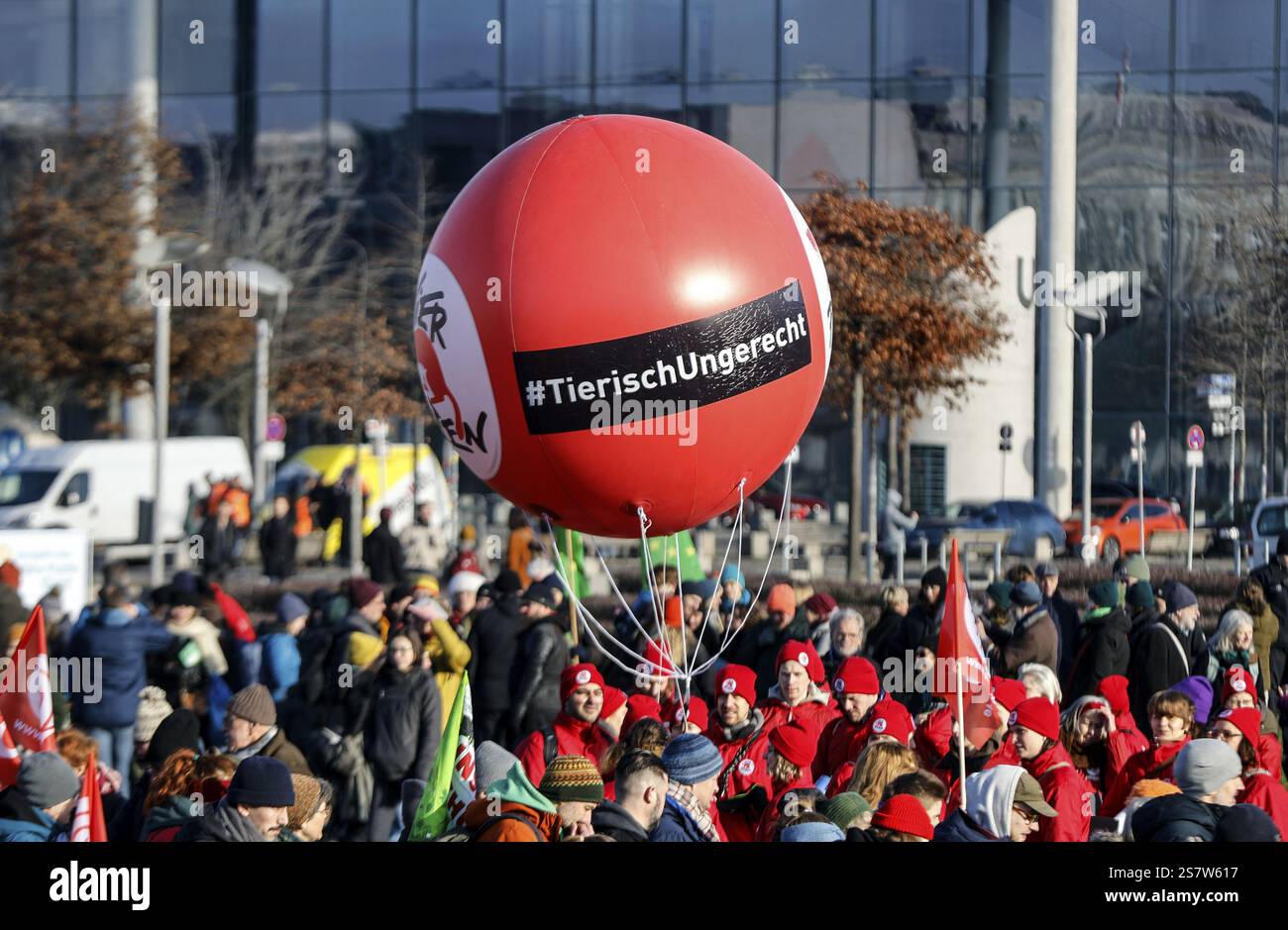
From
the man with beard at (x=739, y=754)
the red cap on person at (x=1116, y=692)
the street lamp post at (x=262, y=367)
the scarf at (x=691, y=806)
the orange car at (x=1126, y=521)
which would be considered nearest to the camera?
the scarf at (x=691, y=806)

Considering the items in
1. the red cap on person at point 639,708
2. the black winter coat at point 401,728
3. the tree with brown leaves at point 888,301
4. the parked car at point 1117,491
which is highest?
the tree with brown leaves at point 888,301

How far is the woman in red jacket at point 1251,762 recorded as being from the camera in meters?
6.37

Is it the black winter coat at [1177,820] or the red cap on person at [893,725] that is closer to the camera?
the black winter coat at [1177,820]

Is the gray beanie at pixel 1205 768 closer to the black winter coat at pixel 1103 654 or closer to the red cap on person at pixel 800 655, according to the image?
the red cap on person at pixel 800 655

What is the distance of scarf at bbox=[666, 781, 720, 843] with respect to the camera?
18.8 feet

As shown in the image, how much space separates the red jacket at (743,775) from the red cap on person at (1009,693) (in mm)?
1049

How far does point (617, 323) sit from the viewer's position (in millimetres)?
5473

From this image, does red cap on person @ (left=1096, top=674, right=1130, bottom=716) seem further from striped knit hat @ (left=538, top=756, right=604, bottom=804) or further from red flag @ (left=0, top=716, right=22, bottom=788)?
red flag @ (left=0, top=716, right=22, bottom=788)

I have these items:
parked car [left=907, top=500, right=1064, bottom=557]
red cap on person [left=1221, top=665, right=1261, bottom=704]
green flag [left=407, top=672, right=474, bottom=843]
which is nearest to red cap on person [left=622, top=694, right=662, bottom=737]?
green flag [left=407, top=672, right=474, bottom=843]

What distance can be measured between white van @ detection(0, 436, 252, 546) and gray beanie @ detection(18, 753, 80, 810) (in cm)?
2217

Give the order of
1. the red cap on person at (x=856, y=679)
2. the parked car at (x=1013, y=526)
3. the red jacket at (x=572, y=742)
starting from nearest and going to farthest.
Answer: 1. the red cap on person at (x=856, y=679)
2. the red jacket at (x=572, y=742)
3. the parked car at (x=1013, y=526)

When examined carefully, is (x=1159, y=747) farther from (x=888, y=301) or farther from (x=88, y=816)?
(x=888, y=301)

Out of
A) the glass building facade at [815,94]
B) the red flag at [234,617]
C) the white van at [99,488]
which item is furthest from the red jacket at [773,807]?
the glass building facade at [815,94]

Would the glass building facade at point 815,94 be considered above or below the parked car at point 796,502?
above
